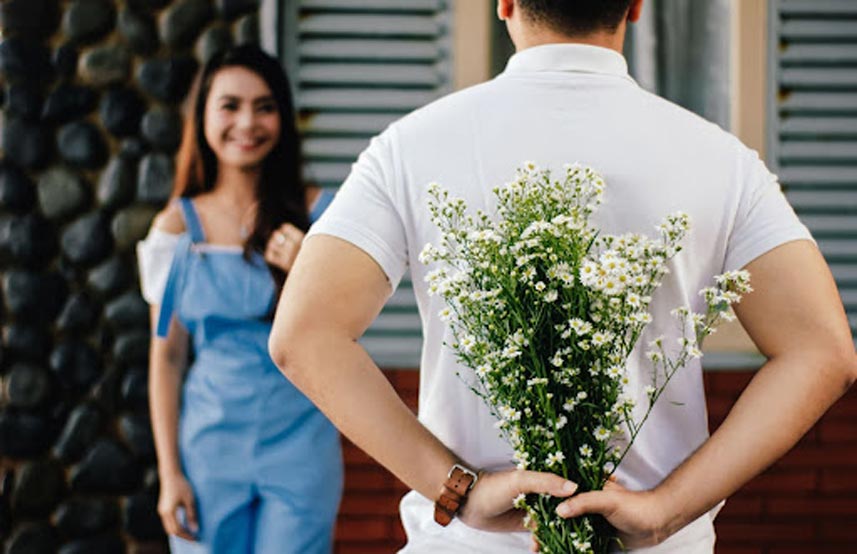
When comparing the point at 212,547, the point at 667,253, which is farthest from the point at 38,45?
the point at 667,253

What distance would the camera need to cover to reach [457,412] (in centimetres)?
142

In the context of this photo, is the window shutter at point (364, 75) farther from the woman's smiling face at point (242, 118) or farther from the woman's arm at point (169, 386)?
the woman's arm at point (169, 386)

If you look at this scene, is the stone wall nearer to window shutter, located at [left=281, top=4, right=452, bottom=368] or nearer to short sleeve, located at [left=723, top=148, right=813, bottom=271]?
window shutter, located at [left=281, top=4, right=452, bottom=368]

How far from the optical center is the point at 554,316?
1.25 meters

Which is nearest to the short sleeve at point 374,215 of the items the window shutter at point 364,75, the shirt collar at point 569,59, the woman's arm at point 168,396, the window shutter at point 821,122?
the shirt collar at point 569,59

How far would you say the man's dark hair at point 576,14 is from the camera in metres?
1.40

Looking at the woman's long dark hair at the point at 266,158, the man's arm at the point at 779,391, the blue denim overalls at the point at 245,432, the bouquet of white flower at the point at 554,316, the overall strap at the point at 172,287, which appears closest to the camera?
the bouquet of white flower at the point at 554,316

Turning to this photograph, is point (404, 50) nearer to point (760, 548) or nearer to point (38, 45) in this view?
point (38, 45)

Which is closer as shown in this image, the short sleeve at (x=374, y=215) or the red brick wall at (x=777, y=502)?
the short sleeve at (x=374, y=215)

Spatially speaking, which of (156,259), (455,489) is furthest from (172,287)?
(455,489)

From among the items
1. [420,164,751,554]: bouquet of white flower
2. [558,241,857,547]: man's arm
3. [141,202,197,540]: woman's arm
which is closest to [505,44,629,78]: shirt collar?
[420,164,751,554]: bouquet of white flower

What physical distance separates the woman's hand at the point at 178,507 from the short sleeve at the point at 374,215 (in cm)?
160

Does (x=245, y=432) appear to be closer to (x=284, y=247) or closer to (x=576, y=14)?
(x=284, y=247)

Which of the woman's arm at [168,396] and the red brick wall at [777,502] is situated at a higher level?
the woman's arm at [168,396]
